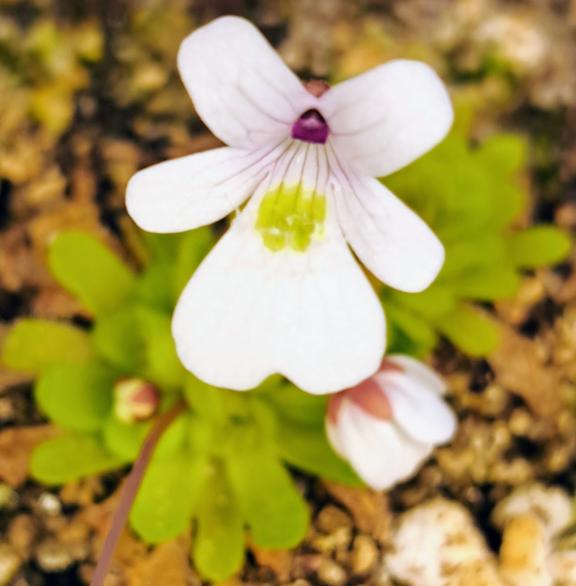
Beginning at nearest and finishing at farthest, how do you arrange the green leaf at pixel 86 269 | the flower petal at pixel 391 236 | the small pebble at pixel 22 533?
the flower petal at pixel 391 236 < the small pebble at pixel 22 533 < the green leaf at pixel 86 269

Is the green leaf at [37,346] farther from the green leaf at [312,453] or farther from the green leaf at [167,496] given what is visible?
the green leaf at [312,453]

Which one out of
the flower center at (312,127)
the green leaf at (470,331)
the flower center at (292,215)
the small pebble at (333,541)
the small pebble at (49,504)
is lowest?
the small pebble at (49,504)

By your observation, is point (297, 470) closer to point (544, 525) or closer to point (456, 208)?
point (544, 525)

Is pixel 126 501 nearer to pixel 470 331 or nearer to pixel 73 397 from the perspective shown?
pixel 73 397

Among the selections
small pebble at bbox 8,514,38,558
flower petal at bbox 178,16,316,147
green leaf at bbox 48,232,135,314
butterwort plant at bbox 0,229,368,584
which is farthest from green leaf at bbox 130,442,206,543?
flower petal at bbox 178,16,316,147

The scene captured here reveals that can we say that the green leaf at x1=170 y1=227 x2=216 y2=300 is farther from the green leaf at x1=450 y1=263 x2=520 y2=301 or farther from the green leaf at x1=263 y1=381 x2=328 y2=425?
the green leaf at x1=450 y1=263 x2=520 y2=301

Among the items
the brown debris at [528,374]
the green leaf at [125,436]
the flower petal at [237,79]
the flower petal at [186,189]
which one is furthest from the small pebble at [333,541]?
the flower petal at [237,79]

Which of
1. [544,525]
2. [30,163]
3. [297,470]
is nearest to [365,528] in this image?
[297,470]
